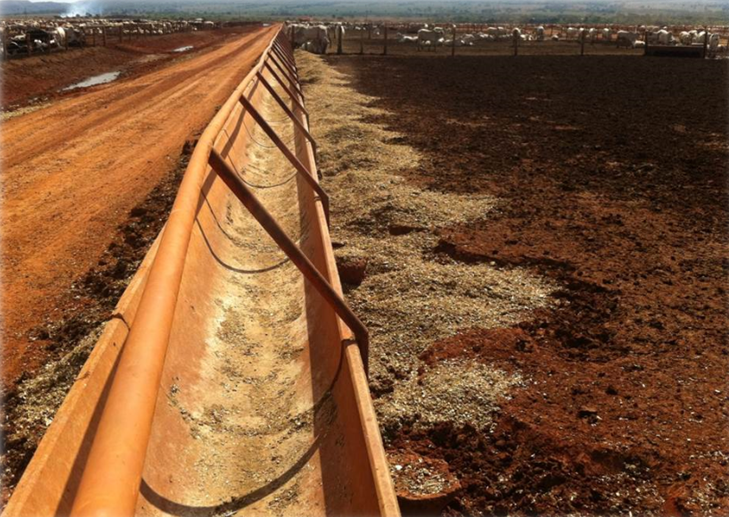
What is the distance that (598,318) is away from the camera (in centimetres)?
577

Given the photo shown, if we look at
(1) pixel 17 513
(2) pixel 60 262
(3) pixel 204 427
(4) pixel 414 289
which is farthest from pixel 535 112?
(1) pixel 17 513

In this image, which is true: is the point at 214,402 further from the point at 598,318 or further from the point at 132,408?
the point at 598,318

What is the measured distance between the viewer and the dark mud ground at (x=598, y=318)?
390 centimetres

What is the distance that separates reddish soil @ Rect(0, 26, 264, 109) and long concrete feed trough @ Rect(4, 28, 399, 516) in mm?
15939

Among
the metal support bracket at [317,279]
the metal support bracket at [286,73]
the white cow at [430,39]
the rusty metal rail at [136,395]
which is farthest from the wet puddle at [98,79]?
the white cow at [430,39]

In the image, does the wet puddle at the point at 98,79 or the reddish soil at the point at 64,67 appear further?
the wet puddle at the point at 98,79

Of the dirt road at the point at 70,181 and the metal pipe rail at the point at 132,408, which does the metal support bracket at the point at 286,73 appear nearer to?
the dirt road at the point at 70,181

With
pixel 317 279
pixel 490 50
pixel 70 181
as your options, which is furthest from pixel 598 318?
pixel 490 50

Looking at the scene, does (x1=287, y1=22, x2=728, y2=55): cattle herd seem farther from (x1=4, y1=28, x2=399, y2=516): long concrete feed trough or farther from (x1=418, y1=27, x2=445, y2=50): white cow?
(x1=4, y1=28, x2=399, y2=516): long concrete feed trough

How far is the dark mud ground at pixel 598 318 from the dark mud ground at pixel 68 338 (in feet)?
8.27

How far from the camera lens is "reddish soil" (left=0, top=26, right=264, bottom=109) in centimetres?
2111

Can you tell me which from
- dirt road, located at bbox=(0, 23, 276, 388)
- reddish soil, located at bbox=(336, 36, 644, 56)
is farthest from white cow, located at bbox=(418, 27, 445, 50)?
dirt road, located at bbox=(0, 23, 276, 388)

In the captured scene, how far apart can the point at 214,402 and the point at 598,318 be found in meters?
3.65

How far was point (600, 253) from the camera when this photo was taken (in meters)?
7.21
